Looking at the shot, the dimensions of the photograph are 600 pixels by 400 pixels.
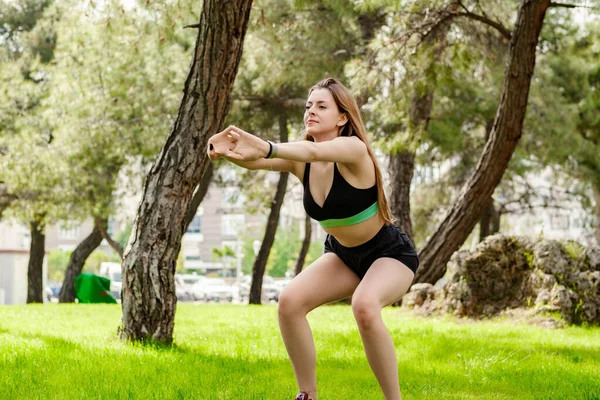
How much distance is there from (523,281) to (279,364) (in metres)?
5.18

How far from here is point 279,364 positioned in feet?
19.7

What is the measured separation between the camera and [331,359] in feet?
21.0

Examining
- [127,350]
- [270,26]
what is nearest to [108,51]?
[270,26]

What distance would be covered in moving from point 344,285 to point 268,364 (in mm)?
1927

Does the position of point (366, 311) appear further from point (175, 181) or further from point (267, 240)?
point (267, 240)

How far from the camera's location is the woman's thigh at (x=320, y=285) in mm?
4121

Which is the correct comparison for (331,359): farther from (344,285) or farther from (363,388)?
(344,285)

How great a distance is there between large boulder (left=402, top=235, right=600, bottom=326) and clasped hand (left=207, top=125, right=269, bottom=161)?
7004 millimetres

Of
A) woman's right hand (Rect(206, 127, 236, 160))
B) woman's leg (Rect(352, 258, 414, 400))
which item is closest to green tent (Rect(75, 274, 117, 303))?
woman's leg (Rect(352, 258, 414, 400))

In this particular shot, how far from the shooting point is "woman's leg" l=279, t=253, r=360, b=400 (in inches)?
162

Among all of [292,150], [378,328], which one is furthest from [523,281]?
[292,150]

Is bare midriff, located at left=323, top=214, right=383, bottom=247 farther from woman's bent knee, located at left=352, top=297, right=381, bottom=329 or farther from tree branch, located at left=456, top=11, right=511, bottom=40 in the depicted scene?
tree branch, located at left=456, top=11, right=511, bottom=40

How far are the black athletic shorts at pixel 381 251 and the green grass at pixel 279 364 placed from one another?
894 mm

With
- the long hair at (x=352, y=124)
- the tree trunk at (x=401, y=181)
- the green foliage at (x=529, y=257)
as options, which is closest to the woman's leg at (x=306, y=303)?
the long hair at (x=352, y=124)
